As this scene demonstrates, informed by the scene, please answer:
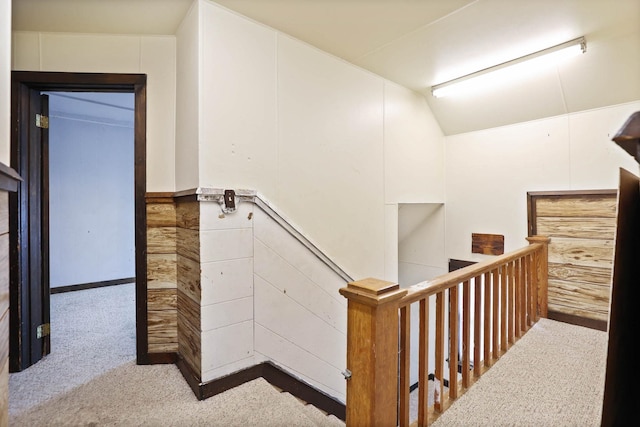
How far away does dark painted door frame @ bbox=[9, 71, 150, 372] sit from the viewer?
6.85 feet

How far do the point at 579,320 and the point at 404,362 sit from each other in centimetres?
246

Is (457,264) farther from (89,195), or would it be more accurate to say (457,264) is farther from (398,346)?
(89,195)

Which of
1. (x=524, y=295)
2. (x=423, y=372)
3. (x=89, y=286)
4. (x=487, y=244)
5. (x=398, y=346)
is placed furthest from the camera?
(x=89, y=286)

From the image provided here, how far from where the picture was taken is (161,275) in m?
2.20

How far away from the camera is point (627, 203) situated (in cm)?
53

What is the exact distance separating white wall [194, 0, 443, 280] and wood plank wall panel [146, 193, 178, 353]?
1.87ft

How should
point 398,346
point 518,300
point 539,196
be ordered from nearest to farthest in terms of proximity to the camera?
point 398,346
point 518,300
point 539,196

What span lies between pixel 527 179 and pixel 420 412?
106 inches

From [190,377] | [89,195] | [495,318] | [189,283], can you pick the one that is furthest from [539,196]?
[89,195]

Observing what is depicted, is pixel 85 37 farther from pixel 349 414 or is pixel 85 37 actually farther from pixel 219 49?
pixel 349 414

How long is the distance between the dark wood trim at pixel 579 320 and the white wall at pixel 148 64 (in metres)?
3.51

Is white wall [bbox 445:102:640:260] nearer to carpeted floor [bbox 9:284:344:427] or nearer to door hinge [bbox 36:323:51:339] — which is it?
carpeted floor [bbox 9:284:344:427]

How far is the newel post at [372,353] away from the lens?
1140mm

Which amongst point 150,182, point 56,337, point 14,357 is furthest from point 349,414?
point 56,337
